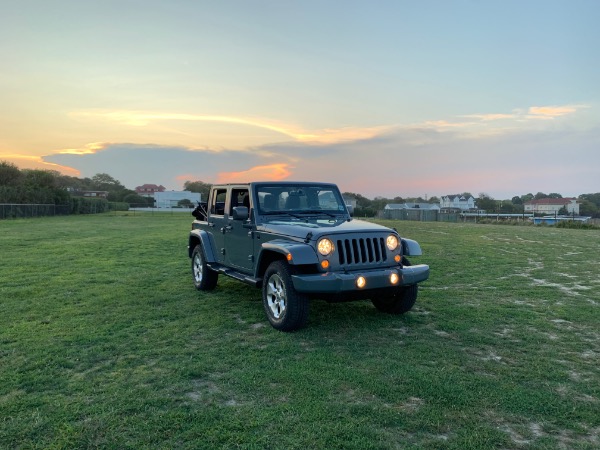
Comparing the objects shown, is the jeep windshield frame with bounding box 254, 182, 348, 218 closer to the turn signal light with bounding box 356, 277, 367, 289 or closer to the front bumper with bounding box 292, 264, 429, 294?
the front bumper with bounding box 292, 264, 429, 294

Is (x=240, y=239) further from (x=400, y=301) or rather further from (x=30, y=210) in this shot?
(x=30, y=210)

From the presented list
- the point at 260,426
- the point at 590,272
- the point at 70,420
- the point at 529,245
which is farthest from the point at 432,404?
the point at 529,245

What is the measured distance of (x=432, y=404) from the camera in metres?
3.72

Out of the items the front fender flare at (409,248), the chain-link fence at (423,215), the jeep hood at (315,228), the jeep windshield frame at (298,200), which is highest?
the jeep windshield frame at (298,200)

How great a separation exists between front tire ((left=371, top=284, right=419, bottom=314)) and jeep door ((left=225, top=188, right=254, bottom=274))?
1960mm

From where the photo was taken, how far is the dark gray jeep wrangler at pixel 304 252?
17.9 ft

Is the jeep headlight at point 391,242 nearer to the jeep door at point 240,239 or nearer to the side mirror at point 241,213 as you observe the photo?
the jeep door at point 240,239

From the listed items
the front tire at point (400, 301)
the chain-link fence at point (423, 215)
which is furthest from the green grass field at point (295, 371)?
the chain-link fence at point (423, 215)

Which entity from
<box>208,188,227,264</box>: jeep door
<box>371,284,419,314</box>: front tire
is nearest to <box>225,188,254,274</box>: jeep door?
<box>208,188,227,264</box>: jeep door

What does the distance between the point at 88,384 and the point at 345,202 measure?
4645 millimetres

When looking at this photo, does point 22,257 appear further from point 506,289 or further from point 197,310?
point 506,289

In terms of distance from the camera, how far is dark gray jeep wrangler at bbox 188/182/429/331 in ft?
17.9

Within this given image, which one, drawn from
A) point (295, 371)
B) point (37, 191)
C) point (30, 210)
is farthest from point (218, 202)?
point (37, 191)

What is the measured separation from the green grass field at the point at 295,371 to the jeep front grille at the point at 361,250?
0.89m
